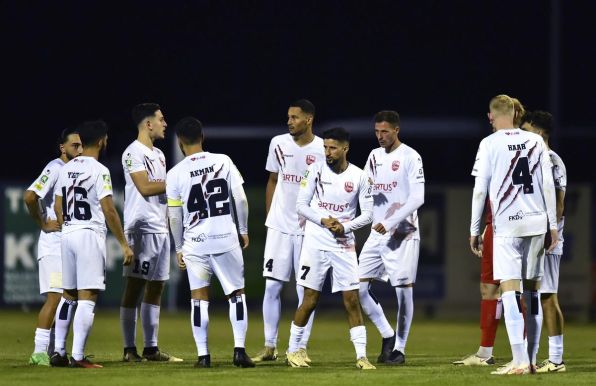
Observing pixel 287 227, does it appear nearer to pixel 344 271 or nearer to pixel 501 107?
pixel 344 271

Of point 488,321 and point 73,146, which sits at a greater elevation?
point 73,146

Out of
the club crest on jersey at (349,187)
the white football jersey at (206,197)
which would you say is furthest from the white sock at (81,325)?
the club crest on jersey at (349,187)

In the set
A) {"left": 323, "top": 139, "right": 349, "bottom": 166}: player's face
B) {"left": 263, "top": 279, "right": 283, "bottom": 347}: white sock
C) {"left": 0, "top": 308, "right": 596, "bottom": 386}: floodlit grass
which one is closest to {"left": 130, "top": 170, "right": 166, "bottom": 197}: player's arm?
{"left": 263, "top": 279, "right": 283, "bottom": 347}: white sock

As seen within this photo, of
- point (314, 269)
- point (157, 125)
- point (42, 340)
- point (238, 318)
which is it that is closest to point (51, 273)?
point (42, 340)

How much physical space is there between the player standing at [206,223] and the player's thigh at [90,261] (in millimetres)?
794

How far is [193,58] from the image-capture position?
5597 cm

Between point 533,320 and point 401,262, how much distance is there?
1717 millimetres

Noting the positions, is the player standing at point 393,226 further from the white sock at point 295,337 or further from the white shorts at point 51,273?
the white shorts at point 51,273

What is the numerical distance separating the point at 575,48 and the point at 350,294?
4305cm

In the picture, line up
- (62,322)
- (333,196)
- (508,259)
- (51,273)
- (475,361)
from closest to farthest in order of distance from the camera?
1. (508,259)
2. (62,322)
3. (333,196)
4. (475,361)
5. (51,273)

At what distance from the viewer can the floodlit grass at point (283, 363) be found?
10719mm

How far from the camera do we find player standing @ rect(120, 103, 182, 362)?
12.9 metres

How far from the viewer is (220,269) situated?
11734 mm

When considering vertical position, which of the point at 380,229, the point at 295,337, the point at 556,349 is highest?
the point at 380,229
